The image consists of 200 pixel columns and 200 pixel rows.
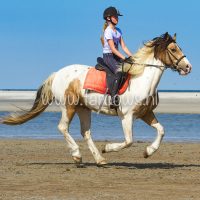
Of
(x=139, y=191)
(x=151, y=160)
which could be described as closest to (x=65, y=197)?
(x=139, y=191)

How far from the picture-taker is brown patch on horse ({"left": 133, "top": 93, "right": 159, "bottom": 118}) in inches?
572

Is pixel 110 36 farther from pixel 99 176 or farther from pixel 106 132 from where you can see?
pixel 106 132

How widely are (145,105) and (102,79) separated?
3.15 ft

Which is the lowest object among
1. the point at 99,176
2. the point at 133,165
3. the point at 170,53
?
the point at 133,165

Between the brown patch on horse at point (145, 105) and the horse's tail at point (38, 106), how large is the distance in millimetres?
2126

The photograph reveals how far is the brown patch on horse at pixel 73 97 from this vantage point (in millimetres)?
15227

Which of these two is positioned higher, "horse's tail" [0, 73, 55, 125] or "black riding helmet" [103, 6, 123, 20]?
"black riding helmet" [103, 6, 123, 20]

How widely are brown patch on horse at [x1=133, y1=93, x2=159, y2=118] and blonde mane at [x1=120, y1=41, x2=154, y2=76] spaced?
53 centimetres

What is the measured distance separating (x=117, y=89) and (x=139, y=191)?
3515mm

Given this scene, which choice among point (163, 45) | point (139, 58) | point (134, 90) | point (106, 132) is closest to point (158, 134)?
point (134, 90)

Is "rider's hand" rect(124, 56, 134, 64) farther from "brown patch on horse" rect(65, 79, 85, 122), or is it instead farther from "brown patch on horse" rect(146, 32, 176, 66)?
"brown patch on horse" rect(65, 79, 85, 122)

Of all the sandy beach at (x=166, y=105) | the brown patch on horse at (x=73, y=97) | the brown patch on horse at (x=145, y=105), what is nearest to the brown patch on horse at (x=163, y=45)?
the brown patch on horse at (x=145, y=105)

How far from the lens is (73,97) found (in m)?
15.3

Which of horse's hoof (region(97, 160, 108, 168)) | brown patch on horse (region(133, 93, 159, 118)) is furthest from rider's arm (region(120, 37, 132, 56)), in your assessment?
horse's hoof (region(97, 160, 108, 168))
